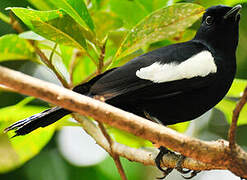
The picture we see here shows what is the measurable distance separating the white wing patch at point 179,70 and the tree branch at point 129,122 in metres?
0.80

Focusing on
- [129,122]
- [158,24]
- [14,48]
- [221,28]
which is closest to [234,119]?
[129,122]

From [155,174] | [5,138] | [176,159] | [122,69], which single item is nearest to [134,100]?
[122,69]

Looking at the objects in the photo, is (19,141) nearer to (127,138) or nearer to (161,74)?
(127,138)

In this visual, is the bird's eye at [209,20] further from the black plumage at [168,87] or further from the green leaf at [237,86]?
the green leaf at [237,86]

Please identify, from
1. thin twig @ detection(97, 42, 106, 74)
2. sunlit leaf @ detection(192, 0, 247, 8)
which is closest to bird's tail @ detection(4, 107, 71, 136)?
thin twig @ detection(97, 42, 106, 74)

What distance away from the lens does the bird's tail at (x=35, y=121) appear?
258 cm

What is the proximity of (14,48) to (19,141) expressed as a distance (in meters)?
0.81

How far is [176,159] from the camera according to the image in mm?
2838

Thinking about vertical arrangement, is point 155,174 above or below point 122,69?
below

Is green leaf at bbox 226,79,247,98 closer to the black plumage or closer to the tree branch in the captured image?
the black plumage

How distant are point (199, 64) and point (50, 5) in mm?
1271

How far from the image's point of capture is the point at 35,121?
104 inches

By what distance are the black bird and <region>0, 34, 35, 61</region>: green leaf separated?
629 mm

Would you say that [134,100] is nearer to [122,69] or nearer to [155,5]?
[122,69]
